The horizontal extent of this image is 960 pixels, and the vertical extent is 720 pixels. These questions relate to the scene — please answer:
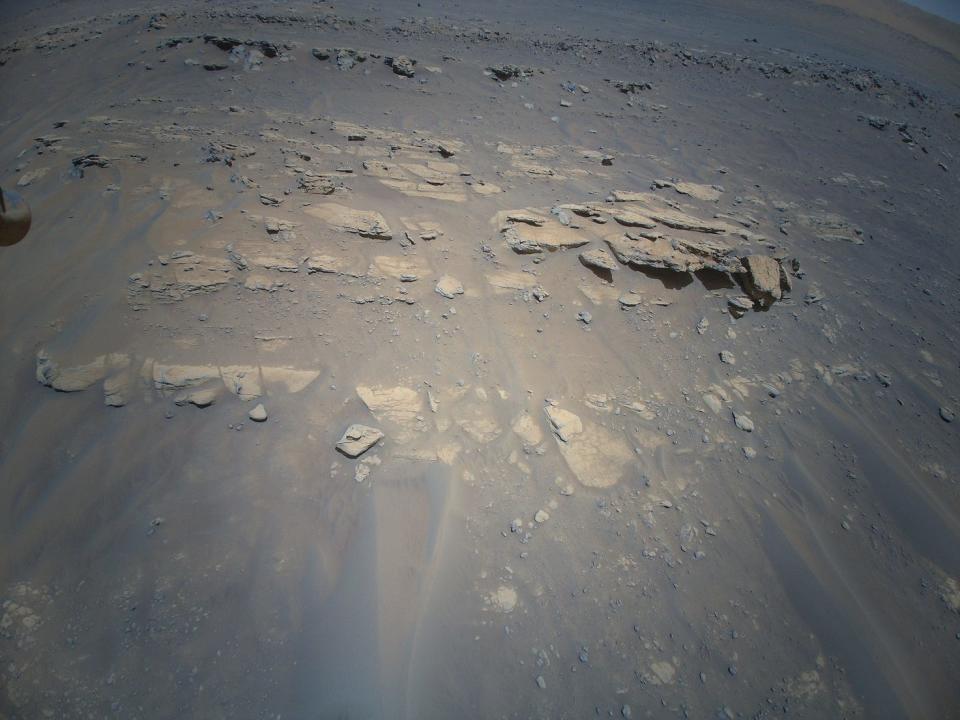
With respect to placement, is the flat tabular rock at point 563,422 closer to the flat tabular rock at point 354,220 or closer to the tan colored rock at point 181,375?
the flat tabular rock at point 354,220

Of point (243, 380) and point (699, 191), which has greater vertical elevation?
point (699, 191)

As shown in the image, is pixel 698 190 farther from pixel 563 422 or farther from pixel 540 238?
pixel 563 422

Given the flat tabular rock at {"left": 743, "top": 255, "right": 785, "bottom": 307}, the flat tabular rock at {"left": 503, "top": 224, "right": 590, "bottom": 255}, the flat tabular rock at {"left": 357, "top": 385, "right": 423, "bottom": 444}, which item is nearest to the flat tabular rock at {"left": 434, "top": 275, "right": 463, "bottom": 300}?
the flat tabular rock at {"left": 503, "top": 224, "right": 590, "bottom": 255}

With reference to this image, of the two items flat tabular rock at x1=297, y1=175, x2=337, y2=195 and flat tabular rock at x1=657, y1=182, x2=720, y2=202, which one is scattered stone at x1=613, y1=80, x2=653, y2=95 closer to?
flat tabular rock at x1=657, y1=182, x2=720, y2=202

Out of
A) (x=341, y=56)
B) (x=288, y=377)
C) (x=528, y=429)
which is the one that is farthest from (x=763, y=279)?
(x=341, y=56)

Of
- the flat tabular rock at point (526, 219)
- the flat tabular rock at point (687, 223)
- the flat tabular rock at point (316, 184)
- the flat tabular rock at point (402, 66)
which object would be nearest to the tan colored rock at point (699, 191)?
the flat tabular rock at point (687, 223)

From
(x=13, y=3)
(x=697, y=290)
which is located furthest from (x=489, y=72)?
(x=13, y=3)
